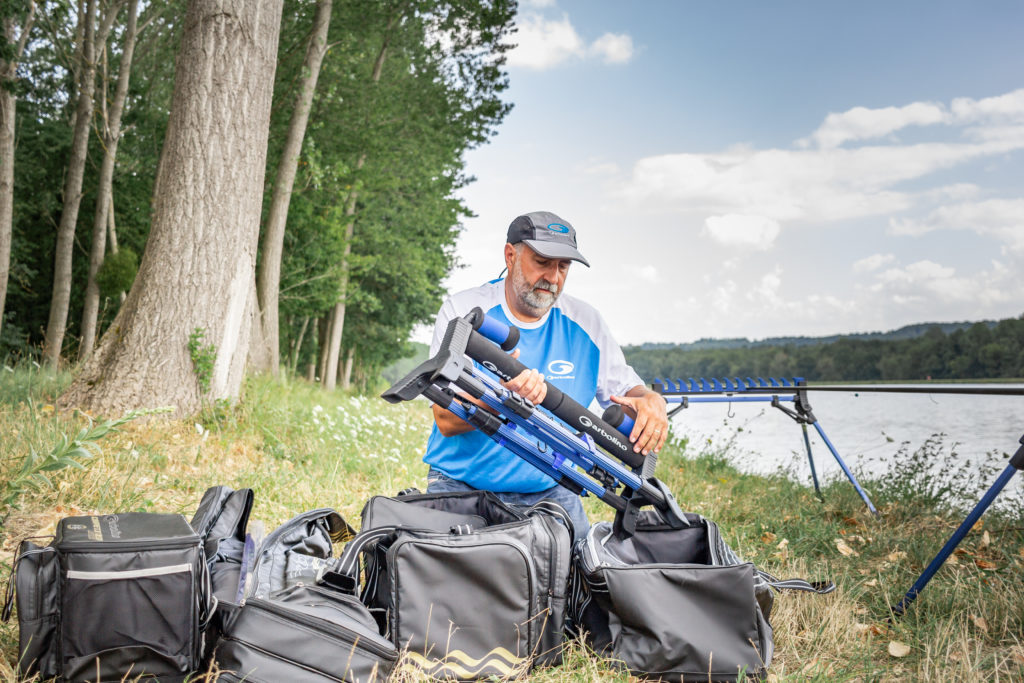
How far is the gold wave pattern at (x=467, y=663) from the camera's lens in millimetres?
2395

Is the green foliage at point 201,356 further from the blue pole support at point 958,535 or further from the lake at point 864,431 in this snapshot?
the blue pole support at point 958,535

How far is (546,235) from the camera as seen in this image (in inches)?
123

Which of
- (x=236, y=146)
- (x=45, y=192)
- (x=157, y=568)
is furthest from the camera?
(x=45, y=192)

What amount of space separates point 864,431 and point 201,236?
6301 millimetres

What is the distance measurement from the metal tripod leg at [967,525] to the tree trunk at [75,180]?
465 inches

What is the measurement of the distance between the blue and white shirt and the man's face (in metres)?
0.12

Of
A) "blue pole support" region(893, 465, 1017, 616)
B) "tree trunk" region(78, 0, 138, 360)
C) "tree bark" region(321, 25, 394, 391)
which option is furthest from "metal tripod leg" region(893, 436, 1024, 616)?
"tree bark" region(321, 25, 394, 391)

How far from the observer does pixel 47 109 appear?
16.5 m

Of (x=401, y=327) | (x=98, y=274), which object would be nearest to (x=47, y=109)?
(x=98, y=274)

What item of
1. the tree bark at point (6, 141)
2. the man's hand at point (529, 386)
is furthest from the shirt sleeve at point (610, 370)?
the tree bark at point (6, 141)

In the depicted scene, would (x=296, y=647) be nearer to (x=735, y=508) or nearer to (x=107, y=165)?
(x=735, y=508)

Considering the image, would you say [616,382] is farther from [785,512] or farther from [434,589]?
[785,512]

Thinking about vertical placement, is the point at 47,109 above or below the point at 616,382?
above

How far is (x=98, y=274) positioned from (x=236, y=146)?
8633 millimetres
